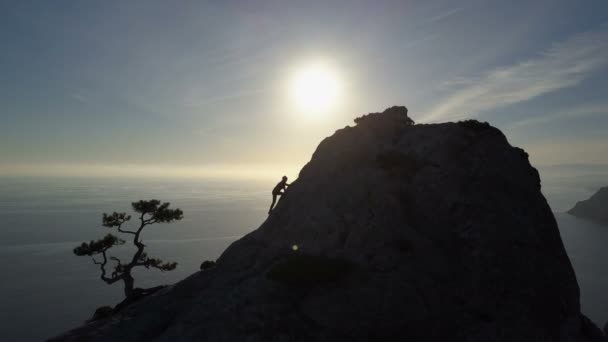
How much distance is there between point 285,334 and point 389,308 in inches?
235

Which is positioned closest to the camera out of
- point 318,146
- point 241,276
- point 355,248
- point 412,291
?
point 412,291

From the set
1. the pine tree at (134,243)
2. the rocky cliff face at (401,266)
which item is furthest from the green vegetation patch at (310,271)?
the pine tree at (134,243)

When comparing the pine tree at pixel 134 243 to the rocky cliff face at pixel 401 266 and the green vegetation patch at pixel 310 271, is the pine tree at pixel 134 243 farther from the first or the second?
the green vegetation patch at pixel 310 271

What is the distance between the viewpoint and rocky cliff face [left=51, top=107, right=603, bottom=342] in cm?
1736

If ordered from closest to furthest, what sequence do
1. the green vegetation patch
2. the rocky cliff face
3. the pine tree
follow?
the rocky cliff face → the green vegetation patch → the pine tree

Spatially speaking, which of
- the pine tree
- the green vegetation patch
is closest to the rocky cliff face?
the green vegetation patch

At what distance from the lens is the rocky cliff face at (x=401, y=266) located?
57.0 feet

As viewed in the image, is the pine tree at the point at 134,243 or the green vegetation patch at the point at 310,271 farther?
the pine tree at the point at 134,243

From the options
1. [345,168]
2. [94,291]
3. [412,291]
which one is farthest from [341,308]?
[94,291]

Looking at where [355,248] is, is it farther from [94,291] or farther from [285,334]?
[94,291]

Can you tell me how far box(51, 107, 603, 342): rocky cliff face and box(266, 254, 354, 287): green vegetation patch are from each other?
2.7 inches

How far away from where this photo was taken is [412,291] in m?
18.1

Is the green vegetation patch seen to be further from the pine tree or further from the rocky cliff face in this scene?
the pine tree

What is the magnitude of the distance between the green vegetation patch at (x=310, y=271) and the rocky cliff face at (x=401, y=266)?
0.07 metres
